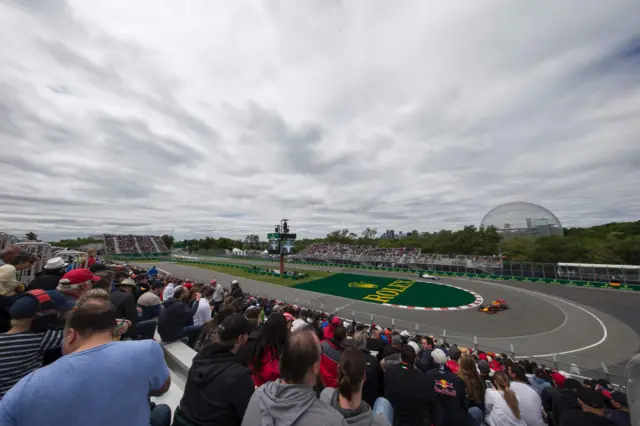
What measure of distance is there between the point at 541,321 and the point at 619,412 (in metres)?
16.8

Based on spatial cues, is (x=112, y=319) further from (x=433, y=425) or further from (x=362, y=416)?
(x=433, y=425)

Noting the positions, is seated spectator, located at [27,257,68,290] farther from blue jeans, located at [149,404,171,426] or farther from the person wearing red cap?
blue jeans, located at [149,404,171,426]

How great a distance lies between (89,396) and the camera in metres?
1.31

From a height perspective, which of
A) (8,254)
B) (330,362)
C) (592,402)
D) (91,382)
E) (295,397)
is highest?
(8,254)

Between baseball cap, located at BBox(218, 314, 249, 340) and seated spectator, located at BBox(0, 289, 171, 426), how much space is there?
0.48 m

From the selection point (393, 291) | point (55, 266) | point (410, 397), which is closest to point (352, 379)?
point (410, 397)

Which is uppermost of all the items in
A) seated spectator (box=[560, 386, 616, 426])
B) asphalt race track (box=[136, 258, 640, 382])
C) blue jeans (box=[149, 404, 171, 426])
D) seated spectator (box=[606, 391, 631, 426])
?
blue jeans (box=[149, 404, 171, 426])

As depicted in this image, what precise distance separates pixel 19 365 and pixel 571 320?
81.6ft

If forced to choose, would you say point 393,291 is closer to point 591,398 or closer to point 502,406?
point 502,406

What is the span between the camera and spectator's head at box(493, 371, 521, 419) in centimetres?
322

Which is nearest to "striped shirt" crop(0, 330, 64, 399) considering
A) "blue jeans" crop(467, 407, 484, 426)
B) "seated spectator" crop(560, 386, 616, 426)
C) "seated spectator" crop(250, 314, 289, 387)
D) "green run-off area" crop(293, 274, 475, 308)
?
"seated spectator" crop(250, 314, 289, 387)

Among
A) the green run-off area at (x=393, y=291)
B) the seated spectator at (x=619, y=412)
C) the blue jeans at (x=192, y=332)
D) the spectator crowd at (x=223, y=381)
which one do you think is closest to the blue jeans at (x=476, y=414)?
the spectator crowd at (x=223, y=381)

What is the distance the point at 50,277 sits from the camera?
13.8 feet

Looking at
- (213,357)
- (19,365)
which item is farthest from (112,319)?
(19,365)
